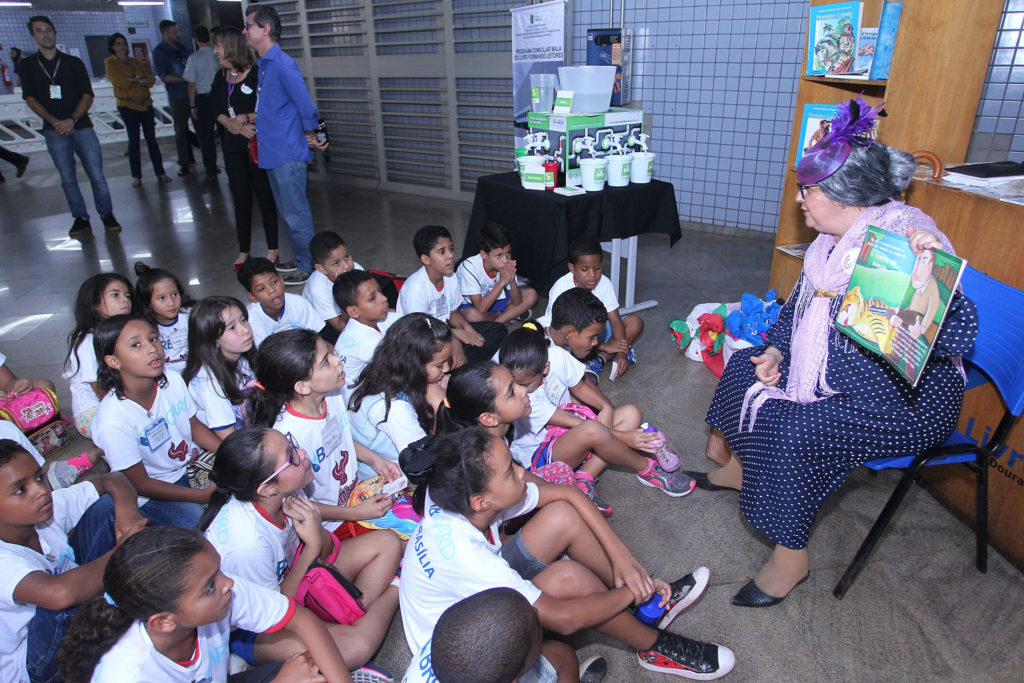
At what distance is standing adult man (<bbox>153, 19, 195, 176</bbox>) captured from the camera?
8266mm

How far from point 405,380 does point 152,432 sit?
0.88 metres

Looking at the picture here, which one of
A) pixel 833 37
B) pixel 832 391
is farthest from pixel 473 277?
pixel 832 391

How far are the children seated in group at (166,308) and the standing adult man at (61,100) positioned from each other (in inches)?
146

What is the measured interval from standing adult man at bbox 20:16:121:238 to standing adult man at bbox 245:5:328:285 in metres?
2.28

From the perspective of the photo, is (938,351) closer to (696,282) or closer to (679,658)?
(679,658)

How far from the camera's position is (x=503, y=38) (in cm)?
607

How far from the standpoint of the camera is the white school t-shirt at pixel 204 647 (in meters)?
1.29

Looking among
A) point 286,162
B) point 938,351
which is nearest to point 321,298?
point 286,162

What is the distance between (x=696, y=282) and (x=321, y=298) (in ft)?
8.50

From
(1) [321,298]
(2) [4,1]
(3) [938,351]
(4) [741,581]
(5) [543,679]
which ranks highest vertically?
(2) [4,1]

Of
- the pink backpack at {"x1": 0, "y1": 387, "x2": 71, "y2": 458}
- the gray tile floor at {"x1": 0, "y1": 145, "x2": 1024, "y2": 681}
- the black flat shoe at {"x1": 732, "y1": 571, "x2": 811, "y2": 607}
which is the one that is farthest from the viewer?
the pink backpack at {"x1": 0, "y1": 387, "x2": 71, "y2": 458}

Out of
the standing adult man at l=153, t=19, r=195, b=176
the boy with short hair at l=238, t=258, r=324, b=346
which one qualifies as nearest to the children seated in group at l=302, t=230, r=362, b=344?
the boy with short hair at l=238, t=258, r=324, b=346

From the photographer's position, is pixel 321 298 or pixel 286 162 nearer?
pixel 321 298

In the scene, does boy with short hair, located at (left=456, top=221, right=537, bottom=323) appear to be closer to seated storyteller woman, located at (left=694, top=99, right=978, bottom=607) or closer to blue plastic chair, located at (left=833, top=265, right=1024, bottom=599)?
seated storyteller woman, located at (left=694, top=99, right=978, bottom=607)
